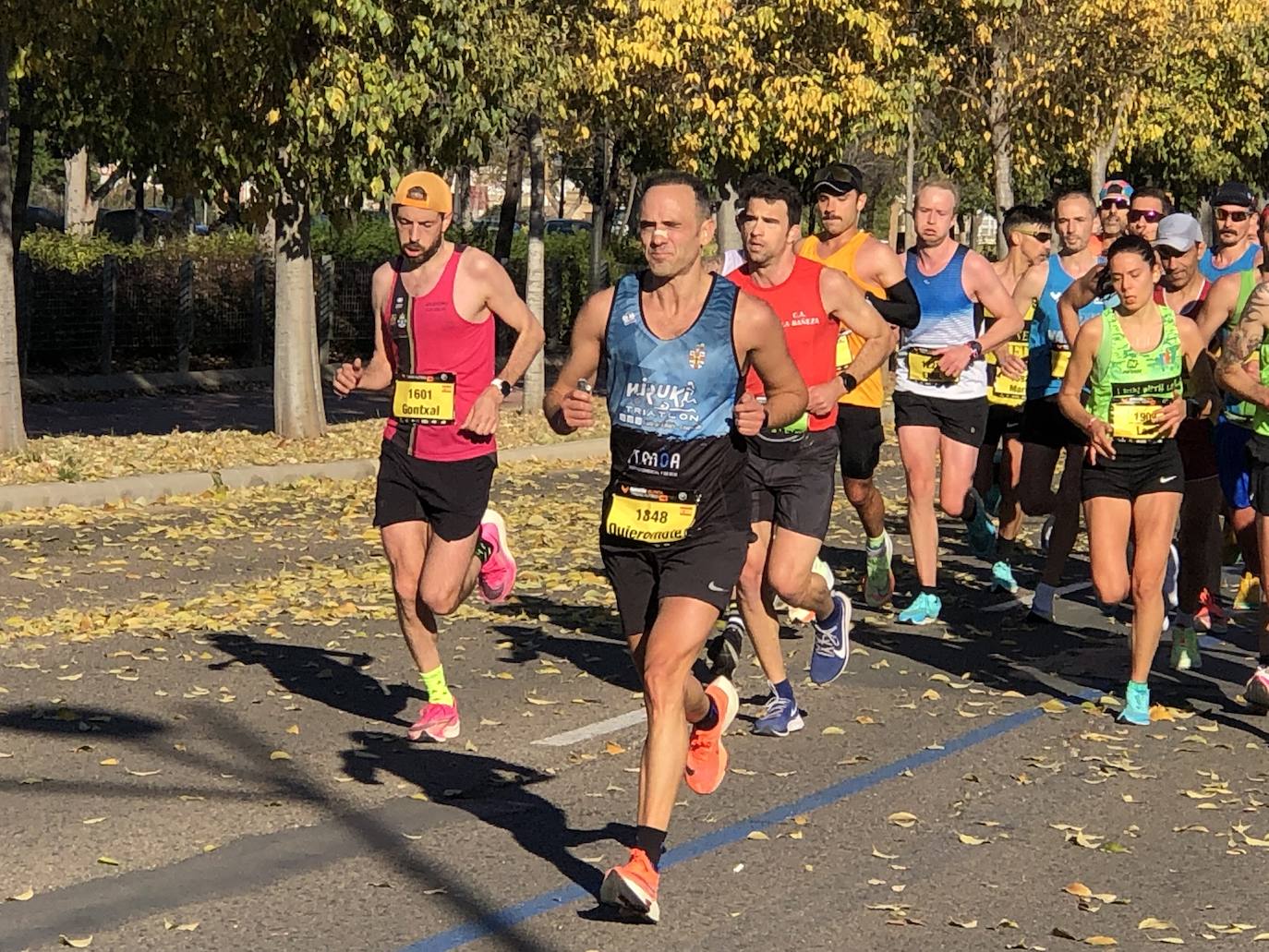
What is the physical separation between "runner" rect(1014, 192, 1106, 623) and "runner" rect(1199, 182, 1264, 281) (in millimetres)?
727

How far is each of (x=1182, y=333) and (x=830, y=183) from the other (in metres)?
1.72

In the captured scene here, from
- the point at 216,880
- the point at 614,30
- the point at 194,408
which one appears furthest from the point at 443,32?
the point at 216,880

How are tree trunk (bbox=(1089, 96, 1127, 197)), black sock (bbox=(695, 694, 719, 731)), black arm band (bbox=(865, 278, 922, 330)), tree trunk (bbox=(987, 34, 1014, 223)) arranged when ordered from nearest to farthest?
black sock (bbox=(695, 694, 719, 731)) → black arm band (bbox=(865, 278, 922, 330)) → tree trunk (bbox=(987, 34, 1014, 223)) → tree trunk (bbox=(1089, 96, 1127, 197))

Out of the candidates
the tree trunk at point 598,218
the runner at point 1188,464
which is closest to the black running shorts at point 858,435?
the runner at point 1188,464

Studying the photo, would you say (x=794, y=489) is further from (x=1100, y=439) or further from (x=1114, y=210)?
(x=1114, y=210)

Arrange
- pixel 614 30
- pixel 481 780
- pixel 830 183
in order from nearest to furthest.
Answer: pixel 481 780 → pixel 830 183 → pixel 614 30

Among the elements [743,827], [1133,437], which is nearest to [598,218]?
[1133,437]

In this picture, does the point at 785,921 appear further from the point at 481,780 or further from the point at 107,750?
the point at 107,750

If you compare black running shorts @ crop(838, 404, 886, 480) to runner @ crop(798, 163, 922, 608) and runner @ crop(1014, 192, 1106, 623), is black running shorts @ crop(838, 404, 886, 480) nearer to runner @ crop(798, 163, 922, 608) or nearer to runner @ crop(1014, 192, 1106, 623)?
runner @ crop(798, 163, 922, 608)

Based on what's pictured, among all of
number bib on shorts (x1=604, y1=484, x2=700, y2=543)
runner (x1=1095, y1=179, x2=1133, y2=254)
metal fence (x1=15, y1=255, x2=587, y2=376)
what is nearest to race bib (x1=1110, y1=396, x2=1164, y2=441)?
number bib on shorts (x1=604, y1=484, x2=700, y2=543)

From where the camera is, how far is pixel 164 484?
16.2m

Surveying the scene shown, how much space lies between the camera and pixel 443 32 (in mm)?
18203

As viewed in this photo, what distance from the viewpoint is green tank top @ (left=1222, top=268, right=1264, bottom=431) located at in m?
9.15

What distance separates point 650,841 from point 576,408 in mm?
1334
